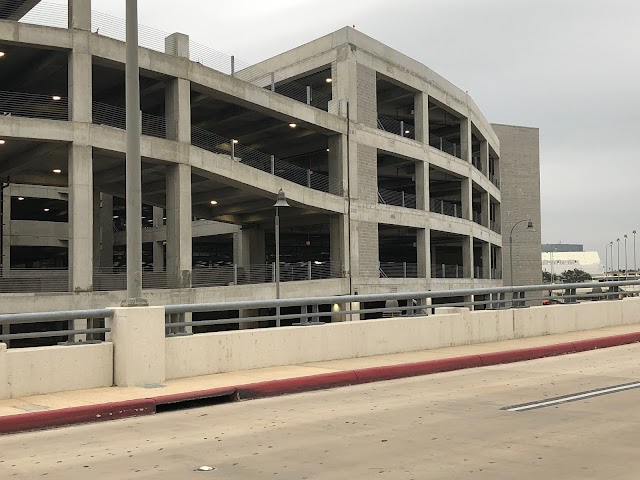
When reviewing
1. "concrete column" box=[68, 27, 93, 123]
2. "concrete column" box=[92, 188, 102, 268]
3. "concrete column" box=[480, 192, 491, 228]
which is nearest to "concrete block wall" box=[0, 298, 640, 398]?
"concrete column" box=[68, 27, 93, 123]

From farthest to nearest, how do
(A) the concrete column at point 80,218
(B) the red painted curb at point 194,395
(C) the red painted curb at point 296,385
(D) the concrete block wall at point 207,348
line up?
(A) the concrete column at point 80,218, (C) the red painted curb at point 296,385, (D) the concrete block wall at point 207,348, (B) the red painted curb at point 194,395

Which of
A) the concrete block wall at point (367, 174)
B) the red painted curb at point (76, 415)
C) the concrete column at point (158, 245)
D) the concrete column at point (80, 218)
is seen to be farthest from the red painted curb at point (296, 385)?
the concrete column at point (158, 245)

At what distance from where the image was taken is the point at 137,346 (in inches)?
475

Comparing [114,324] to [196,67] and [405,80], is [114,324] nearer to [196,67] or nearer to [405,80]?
[196,67]

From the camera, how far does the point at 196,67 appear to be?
36344 millimetres

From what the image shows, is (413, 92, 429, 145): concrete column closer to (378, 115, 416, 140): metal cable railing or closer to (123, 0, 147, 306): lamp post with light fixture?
(378, 115, 416, 140): metal cable railing

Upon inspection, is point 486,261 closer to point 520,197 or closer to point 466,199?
point 466,199

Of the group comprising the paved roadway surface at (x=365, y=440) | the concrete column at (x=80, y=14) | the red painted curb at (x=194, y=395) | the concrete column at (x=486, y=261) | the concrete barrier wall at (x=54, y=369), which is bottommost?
the paved roadway surface at (x=365, y=440)

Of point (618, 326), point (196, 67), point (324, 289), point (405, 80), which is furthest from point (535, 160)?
point (618, 326)

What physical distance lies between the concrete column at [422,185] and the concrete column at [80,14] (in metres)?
25.0

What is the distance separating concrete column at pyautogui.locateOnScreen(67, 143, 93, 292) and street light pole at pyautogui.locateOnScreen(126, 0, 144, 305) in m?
20.1

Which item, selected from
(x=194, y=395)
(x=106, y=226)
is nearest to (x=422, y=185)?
(x=106, y=226)

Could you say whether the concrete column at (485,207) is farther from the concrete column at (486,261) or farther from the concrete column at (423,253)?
the concrete column at (423,253)

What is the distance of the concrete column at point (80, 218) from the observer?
31.9 metres
